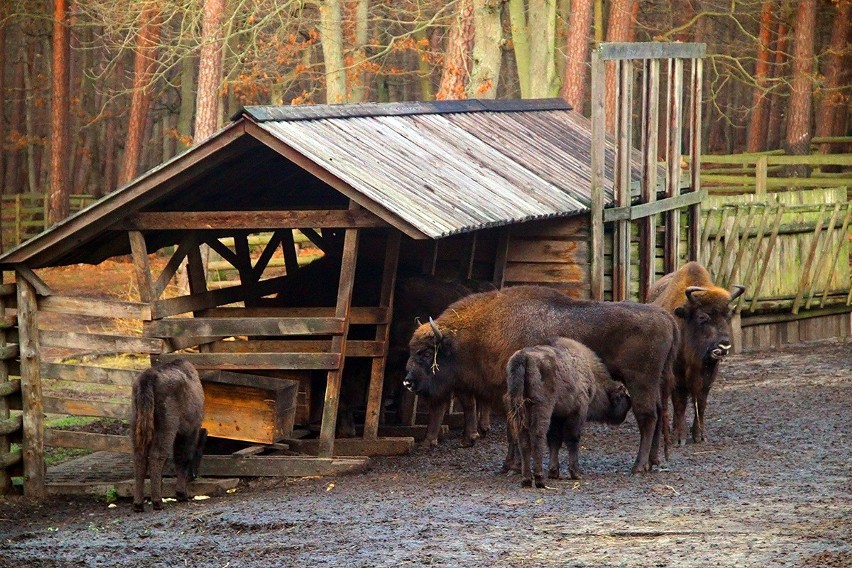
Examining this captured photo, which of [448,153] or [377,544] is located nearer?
[377,544]

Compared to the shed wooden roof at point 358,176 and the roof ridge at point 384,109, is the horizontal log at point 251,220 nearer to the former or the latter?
the shed wooden roof at point 358,176

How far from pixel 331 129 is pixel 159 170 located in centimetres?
184

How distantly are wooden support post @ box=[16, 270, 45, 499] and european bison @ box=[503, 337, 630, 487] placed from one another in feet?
14.3

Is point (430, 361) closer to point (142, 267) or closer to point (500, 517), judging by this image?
point (142, 267)

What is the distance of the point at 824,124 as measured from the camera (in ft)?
122

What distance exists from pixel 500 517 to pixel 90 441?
446 centimetres

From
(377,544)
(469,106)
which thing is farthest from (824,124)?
(377,544)

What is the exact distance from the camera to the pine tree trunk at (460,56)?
24.3 m

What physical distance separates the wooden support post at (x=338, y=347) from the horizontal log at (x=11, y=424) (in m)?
2.77

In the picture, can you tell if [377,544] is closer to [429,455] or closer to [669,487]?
[669,487]

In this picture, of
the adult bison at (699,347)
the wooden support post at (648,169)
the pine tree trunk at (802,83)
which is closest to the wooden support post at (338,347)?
the adult bison at (699,347)

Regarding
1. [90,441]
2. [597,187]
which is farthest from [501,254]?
[90,441]

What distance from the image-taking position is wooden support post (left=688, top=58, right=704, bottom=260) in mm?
18875

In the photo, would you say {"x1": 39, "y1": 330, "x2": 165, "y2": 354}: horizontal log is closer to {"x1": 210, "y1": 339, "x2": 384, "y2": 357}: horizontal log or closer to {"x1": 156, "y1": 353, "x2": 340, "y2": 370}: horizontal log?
{"x1": 156, "y1": 353, "x2": 340, "y2": 370}: horizontal log
